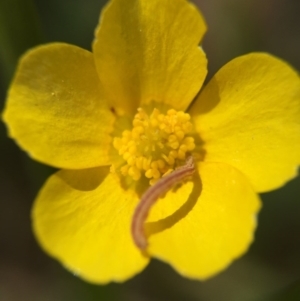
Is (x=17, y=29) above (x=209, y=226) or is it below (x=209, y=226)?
above

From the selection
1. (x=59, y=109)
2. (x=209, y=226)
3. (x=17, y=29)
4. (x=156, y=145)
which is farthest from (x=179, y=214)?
(x=17, y=29)

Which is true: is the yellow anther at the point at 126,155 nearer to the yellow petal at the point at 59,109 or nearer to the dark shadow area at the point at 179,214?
the yellow petal at the point at 59,109

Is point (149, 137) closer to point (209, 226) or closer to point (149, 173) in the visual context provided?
point (149, 173)

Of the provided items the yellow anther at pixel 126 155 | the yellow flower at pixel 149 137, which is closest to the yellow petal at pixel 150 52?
the yellow flower at pixel 149 137

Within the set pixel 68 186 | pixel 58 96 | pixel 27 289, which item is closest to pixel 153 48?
pixel 58 96

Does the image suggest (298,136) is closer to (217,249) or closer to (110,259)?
(217,249)

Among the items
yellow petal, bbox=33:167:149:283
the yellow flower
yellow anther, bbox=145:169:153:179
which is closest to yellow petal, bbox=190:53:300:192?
the yellow flower
